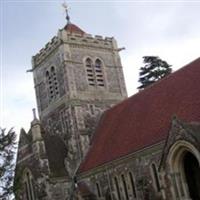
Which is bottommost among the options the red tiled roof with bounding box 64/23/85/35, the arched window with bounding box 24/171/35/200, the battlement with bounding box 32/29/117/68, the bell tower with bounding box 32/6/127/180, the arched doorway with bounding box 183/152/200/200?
the arched doorway with bounding box 183/152/200/200

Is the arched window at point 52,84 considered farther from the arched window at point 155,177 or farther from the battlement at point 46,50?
the arched window at point 155,177

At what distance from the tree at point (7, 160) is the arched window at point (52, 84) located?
12506 mm

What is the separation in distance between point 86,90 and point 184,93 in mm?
10766

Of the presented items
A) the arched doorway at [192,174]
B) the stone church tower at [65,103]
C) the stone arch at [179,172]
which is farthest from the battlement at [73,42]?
the stone arch at [179,172]

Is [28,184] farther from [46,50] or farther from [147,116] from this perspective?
[46,50]

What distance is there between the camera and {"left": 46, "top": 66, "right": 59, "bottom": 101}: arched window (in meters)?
35.2

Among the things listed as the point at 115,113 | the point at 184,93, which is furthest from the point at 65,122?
the point at 184,93

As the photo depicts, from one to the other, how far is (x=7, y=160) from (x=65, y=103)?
1150 centimetres

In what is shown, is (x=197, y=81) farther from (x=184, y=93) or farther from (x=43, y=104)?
(x=43, y=104)

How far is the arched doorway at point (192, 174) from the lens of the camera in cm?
2117

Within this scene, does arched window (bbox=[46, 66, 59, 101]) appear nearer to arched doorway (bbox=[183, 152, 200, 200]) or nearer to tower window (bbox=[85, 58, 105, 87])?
tower window (bbox=[85, 58, 105, 87])

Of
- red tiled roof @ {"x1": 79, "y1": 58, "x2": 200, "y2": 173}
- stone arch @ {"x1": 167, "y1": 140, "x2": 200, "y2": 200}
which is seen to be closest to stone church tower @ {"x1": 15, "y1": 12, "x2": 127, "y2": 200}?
red tiled roof @ {"x1": 79, "y1": 58, "x2": 200, "y2": 173}

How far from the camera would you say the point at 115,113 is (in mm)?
30938

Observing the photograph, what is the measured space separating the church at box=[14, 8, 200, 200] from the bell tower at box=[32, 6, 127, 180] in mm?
73
